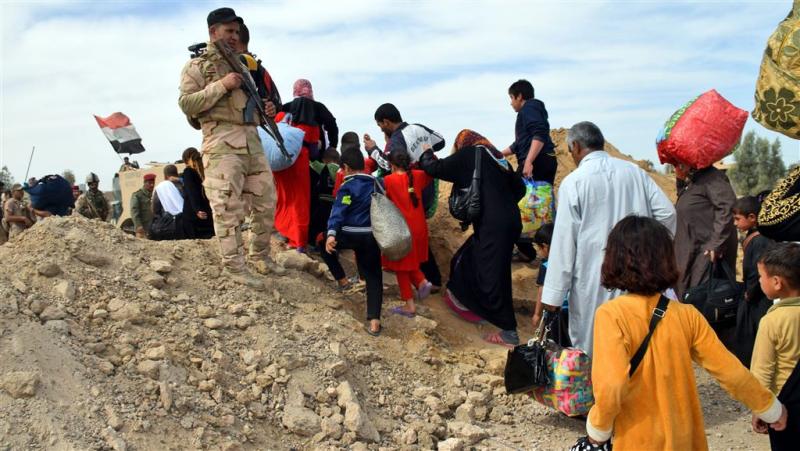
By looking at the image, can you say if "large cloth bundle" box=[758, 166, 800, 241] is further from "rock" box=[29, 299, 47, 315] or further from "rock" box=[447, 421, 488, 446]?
"rock" box=[29, 299, 47, 315]

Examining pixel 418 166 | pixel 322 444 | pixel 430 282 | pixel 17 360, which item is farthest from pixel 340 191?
pixel 17 360

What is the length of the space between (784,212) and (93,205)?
9470 millimetres

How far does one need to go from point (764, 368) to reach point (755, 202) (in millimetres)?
2250

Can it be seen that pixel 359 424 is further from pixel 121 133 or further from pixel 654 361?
pixel 121 133

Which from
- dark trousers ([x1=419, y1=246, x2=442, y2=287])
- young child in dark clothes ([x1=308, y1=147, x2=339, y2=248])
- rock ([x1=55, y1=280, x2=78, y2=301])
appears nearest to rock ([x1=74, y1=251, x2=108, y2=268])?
rock ([x1=55, y1=280, x2=78, y2=301])

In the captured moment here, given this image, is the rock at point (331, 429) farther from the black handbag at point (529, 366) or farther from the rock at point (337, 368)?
the black handbag at point (529, 366)

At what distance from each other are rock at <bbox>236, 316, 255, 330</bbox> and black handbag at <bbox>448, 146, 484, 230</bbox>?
73.0 inches

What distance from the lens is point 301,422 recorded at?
4.08 metres

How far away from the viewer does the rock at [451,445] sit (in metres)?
4.04

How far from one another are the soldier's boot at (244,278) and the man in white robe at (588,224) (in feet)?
7.59

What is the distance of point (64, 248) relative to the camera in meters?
5.07

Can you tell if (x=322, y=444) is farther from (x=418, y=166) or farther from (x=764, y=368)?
(x=418, y=166)

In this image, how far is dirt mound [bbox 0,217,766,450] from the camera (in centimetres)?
372

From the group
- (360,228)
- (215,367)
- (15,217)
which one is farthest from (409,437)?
(15,217)
